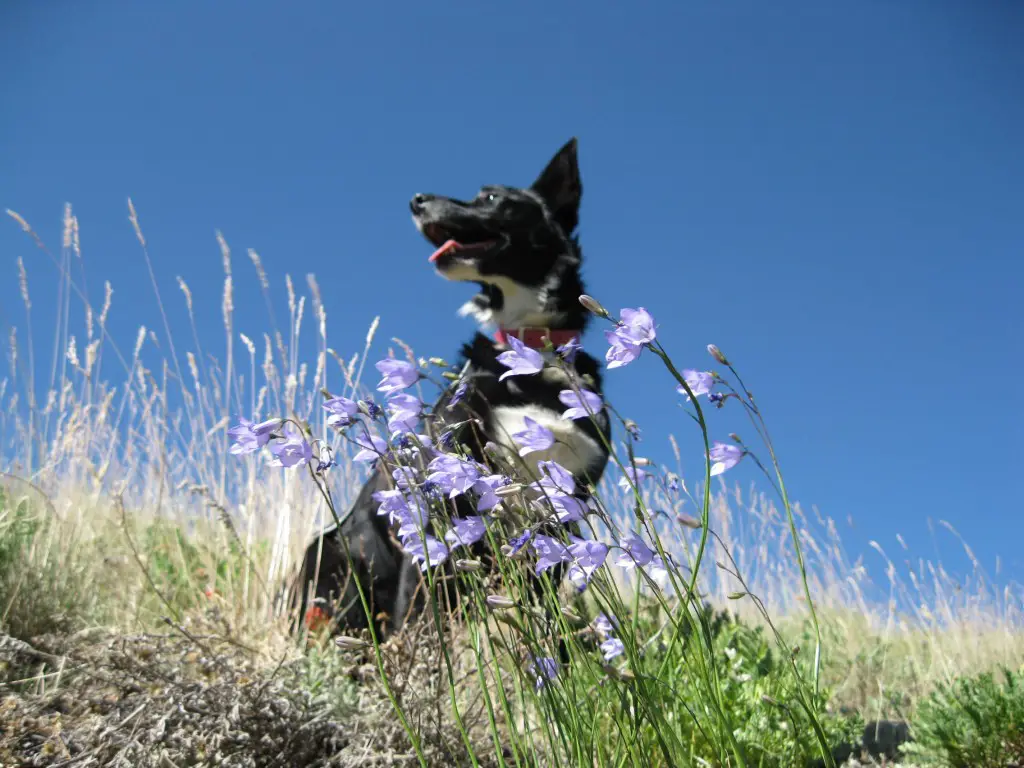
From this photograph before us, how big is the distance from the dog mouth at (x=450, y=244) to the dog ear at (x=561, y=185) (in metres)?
0.36

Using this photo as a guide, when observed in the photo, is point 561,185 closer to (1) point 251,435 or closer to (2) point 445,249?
(2) point 445,249

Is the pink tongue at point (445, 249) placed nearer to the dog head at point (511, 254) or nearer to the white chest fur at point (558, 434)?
the dog head at point (511, 254)

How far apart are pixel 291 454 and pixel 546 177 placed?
2.83 meters

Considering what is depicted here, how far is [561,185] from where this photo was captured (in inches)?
154

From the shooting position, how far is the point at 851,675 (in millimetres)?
3670

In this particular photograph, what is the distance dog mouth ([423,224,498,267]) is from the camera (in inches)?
148

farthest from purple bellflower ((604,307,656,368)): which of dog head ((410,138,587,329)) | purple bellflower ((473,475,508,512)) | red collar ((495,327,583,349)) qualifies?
dog head ((410,138,587,329))

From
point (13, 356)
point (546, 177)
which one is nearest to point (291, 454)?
point (546, 177)

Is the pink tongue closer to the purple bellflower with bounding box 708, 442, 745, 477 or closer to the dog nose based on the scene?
the dog nose

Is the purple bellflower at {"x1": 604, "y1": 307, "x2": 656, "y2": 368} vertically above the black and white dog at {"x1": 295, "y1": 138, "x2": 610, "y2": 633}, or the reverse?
the black and white dog at {"x1": 295, "y1": 138, "x2": 610, "y2": 633}

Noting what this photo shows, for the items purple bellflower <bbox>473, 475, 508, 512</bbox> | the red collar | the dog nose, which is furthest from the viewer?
the dog nose

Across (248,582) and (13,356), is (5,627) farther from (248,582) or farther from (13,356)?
(13,356)

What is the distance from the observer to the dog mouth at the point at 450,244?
376cm

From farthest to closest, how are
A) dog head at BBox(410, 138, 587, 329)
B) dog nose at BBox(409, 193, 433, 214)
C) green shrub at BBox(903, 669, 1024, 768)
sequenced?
dog nose at BBox(409, 193, 433, 214), dog head at BBox(410, 138, 587, 329), green shrub at BBox(903, 669, 1024, 768)
